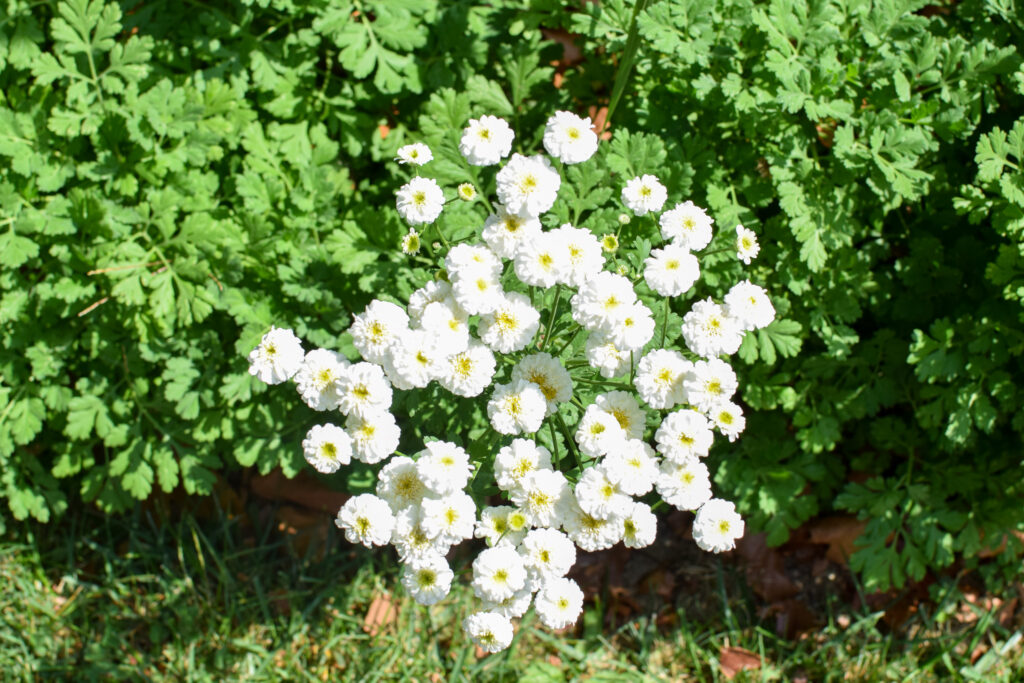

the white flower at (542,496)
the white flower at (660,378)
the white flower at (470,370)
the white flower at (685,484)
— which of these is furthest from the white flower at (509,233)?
the white flower at (685,484)

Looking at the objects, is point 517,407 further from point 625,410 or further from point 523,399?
point 625,410

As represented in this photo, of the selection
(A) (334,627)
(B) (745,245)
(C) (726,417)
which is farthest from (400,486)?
(A) (334,627)

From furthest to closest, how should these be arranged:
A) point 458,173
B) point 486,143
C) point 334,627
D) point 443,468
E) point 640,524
→ point 334,627
point 458,173
point 486,143
point 640,524
point 443,468

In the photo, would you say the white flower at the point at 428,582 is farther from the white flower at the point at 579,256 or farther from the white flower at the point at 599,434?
the white flower at the point at 579,256

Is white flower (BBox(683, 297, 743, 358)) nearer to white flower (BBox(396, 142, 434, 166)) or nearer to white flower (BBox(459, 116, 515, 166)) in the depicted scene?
white flower (BBox(459, 116, 515, 166))

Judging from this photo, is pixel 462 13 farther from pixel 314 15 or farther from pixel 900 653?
pixel 900 653
